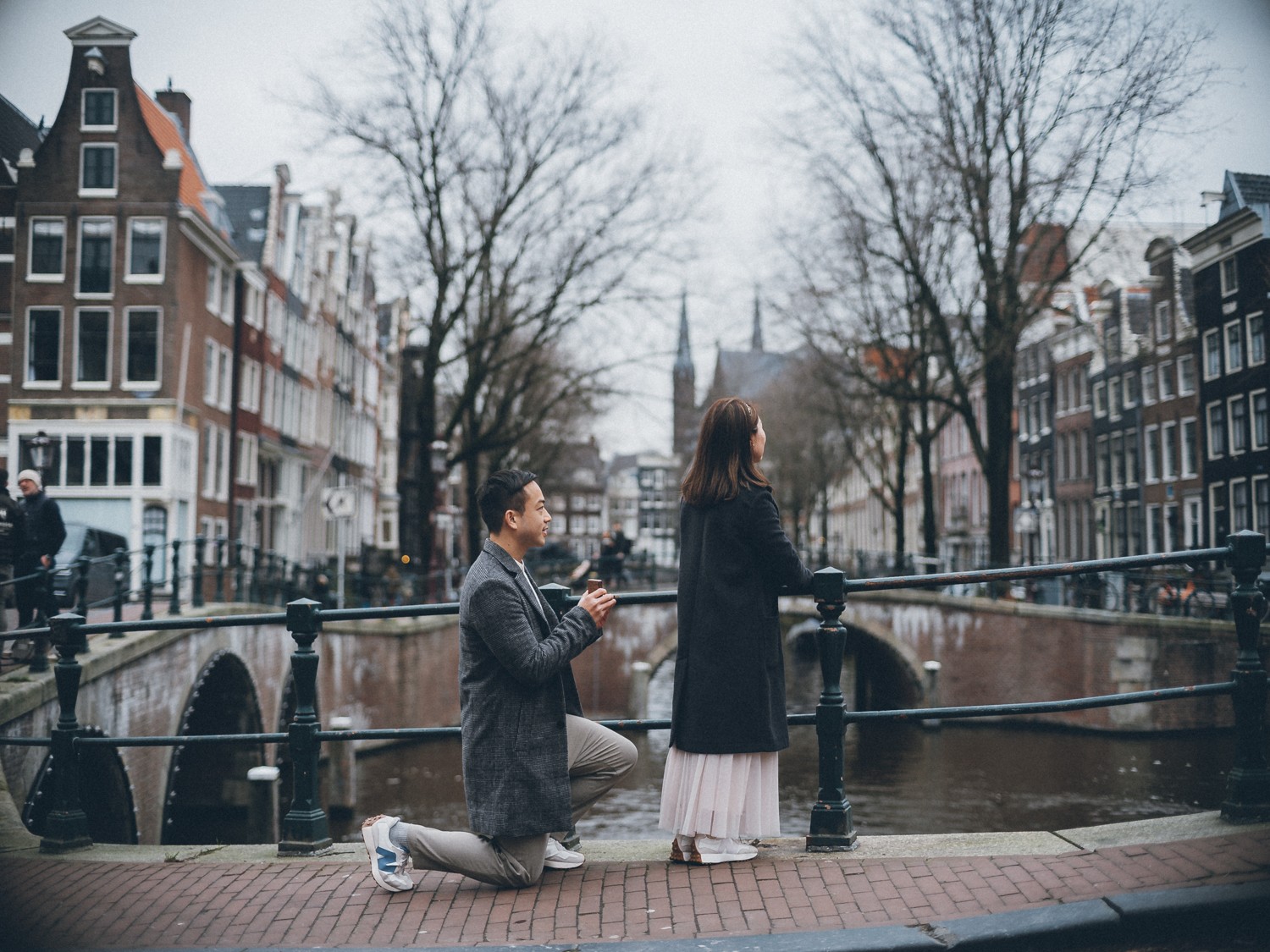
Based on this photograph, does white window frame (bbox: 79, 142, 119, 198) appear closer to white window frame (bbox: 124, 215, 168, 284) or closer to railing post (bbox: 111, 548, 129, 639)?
white window frame (bbox: 124, 215, 168, 284)

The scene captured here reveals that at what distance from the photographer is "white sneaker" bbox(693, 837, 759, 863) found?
4422 mm

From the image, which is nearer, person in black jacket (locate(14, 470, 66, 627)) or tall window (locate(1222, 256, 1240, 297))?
person in black jacket (locate(14, 470, 66, 627))

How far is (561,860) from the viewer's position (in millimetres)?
4512

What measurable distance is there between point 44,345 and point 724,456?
18104 millimetres

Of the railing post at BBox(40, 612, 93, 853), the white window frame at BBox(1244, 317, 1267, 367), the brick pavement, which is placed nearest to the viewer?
the brick pavement

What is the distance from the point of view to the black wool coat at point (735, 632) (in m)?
4.32

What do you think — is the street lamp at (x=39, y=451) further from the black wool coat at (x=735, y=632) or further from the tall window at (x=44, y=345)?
the black wool coat at (x=735, y=632)

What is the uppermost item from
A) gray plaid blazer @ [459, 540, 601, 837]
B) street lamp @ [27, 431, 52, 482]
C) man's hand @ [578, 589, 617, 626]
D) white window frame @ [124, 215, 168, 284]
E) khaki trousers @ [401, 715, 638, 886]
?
white window frame @ [124, 215, 168, 284]

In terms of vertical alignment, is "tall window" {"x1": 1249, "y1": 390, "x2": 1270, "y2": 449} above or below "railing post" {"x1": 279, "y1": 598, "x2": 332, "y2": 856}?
above

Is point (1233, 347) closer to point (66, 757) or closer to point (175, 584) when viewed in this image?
point (175, 584)

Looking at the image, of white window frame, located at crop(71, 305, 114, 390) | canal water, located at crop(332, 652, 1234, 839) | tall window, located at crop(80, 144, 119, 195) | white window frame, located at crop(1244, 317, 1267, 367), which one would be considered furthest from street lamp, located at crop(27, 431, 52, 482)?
white window frame, located at crop(1244, 317, 1267, 367)

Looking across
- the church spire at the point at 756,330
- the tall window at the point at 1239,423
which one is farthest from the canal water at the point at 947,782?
the church spire at the point at 756,330

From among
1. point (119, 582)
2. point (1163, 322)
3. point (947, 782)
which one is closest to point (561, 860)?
point (119, 582)

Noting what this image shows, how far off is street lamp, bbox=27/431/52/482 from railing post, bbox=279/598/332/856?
8957 millimetres
